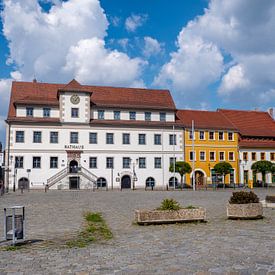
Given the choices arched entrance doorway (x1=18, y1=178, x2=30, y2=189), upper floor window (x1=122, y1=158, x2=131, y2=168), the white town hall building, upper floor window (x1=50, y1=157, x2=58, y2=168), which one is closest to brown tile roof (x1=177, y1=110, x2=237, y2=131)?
the white town hall building

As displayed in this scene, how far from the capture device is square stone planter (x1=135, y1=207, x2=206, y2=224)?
12484 mm

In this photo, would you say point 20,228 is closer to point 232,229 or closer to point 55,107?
point 232,229

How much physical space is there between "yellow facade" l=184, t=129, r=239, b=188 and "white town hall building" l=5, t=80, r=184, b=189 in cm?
254

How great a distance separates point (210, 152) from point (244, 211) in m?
44.6

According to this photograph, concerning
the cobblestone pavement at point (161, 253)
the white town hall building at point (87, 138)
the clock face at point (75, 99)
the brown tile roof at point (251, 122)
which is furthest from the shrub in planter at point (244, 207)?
the brown tile roof at point (251, 122)

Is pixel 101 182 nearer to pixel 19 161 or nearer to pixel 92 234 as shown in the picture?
pixel 19 161

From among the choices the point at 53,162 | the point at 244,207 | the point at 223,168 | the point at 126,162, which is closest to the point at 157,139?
the point at 126,162

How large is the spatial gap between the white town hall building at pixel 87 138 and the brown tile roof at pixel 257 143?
37.2 ft

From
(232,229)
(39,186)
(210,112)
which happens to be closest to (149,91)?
(210,112)

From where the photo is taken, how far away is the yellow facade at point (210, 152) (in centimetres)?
5647

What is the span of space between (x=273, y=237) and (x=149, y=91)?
1991 inches

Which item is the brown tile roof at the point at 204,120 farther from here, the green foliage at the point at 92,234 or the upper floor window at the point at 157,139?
the green foliage at the point at 92,234

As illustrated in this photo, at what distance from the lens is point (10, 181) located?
4859 cm

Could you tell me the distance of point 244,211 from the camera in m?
13.6
